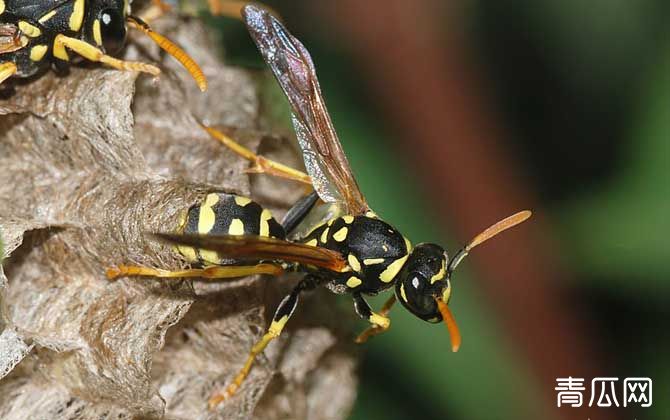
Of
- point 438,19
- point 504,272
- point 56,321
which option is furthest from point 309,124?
point 56,321

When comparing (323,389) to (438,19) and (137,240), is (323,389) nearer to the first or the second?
(137,240)

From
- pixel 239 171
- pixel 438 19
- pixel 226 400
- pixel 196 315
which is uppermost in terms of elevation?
pixel 438 19

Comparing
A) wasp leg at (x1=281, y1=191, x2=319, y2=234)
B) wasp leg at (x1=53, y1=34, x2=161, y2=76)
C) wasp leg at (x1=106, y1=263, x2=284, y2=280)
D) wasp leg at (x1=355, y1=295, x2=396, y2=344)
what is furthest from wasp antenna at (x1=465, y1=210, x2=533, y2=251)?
wasp leg at (x1=53, y1=34, x2=161, y2=76)

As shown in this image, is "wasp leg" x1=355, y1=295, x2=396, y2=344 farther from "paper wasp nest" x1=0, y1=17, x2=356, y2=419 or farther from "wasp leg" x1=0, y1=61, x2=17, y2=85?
"wasp leg" x1=0, y1=61, x2=17, y2=85

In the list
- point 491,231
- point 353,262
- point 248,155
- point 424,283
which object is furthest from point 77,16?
point 491,231

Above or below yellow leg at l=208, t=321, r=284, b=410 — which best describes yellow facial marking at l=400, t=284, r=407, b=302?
above

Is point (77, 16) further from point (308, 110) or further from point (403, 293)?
point (403, 293)

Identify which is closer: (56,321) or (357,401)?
(56,321)
